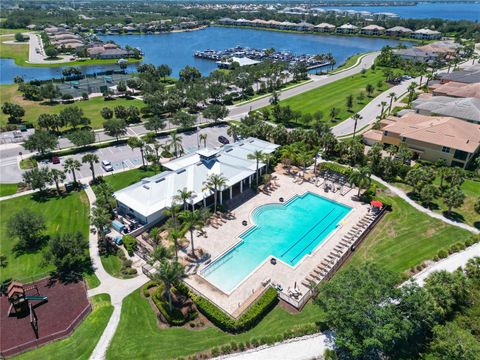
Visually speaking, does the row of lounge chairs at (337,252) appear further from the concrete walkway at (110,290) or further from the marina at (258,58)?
the marina at (258,58)

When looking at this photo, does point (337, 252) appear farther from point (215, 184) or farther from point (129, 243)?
point (129, 243)

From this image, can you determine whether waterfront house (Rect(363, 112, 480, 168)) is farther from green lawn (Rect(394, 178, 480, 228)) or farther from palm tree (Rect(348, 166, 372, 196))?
palm tree (Rect(348, 166, 372, 196))

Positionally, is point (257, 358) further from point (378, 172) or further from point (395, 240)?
point (378, 172)

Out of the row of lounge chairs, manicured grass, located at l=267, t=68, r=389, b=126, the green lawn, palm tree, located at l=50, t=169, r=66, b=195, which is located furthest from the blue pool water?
manicured grass, located at l=267, t=68, r=389, b=126

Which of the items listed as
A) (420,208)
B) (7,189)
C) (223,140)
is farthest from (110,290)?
(420,208)

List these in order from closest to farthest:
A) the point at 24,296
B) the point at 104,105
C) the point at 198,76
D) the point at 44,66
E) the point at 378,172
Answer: the point at 24,296 → the point at 378,172 → the point at 104,105 → the point at 198,76 → the point at 44,66

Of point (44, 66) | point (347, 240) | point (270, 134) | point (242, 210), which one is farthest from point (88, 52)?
point (347, 240)
